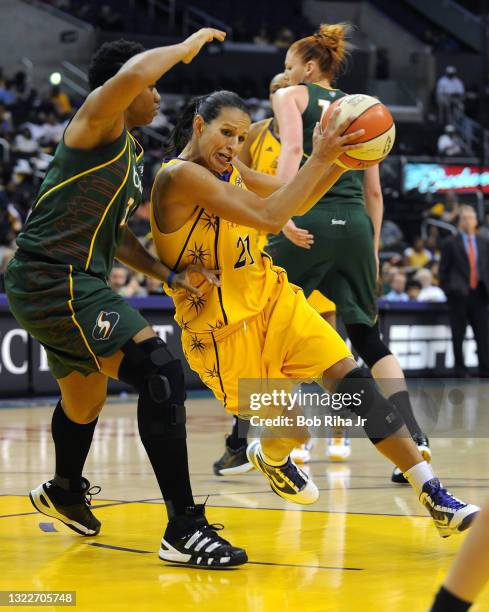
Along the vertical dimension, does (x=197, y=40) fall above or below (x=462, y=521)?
above

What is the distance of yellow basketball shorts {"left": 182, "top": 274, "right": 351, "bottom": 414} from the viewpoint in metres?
4.44

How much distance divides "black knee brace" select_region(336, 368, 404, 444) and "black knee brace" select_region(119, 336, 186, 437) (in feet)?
2.37

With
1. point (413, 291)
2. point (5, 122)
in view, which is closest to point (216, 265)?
point (413, 291)

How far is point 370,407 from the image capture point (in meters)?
4.42

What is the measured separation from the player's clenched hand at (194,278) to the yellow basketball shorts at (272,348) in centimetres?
20

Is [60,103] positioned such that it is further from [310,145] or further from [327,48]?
[327,48]

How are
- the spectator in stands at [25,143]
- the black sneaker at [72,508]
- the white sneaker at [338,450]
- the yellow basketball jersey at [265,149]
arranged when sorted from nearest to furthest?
the black sneaker at [72,508], the yellow basketball jersey at [265,149], the white sneaker at [338,450], the spectator in stands at [25,143]

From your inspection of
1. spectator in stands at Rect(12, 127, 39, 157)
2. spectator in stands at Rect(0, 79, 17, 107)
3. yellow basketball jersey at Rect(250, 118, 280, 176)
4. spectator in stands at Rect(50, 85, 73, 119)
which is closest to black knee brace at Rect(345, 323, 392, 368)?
yellow basketball jersey at Rect(250, 118, 280, 176)

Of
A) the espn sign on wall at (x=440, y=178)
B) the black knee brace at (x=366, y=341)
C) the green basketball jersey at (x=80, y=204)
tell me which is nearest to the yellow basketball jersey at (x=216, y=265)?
the green basketball jersey at (x=80, y=204)

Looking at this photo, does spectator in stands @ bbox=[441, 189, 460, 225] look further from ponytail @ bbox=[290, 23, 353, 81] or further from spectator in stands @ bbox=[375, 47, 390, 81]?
ponytail @ bbox=[290, 23, 353, 81]

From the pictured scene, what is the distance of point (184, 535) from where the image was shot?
4027 mm

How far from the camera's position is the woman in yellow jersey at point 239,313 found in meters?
4.36

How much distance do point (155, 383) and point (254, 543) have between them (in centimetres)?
83

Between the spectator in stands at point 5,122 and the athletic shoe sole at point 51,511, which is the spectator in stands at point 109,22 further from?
the athletic shoe sole at point 51,511
